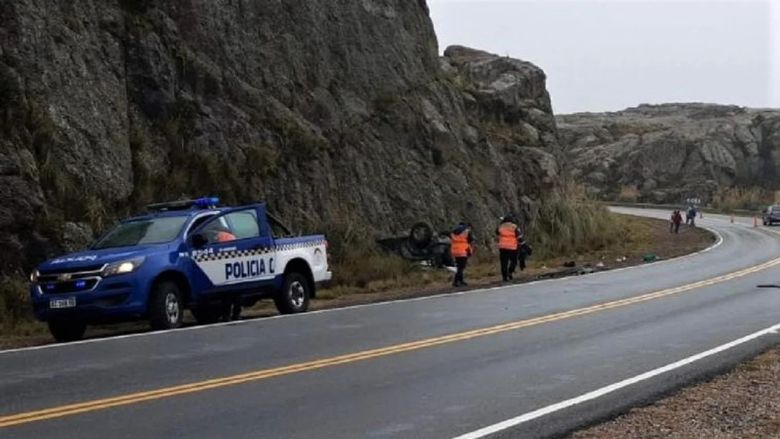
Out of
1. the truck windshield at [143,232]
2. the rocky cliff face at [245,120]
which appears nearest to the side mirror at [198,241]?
the truck windshield at [143,232]

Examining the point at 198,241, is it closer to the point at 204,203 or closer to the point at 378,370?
the point at 204,203

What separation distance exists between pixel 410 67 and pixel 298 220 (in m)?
11.0

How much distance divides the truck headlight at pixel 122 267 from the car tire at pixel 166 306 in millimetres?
487

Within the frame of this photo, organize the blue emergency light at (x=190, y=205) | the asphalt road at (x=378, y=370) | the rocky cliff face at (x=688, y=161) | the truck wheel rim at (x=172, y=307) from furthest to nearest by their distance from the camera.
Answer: the rocky cliff face at (x=688, y=161) → the blue emergency light at (x=190, y=205) → the truck wheel rim at (x=172, y=307) → the asphalt road at (x=378, y=370)

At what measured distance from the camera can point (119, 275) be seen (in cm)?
1477

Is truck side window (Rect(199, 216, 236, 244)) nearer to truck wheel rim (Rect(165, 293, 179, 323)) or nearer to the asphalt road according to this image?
truck wheel rim (Rect(165, 293, 179, 323))

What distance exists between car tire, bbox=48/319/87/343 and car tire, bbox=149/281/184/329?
38.3 inches

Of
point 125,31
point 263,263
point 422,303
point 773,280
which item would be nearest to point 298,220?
point 125,31

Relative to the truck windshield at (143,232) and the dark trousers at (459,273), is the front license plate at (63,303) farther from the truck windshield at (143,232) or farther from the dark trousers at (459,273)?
the dark trousers at (459,273)

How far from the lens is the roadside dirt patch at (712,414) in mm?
8438

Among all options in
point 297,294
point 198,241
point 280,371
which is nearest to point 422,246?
point 297,294

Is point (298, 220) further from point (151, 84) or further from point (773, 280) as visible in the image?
point (773, 280)

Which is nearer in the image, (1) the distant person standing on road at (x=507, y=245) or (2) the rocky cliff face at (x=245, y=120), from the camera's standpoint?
(2) the rocky cliff face at (x=245, y=120)

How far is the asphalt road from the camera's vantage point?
8641 mm
